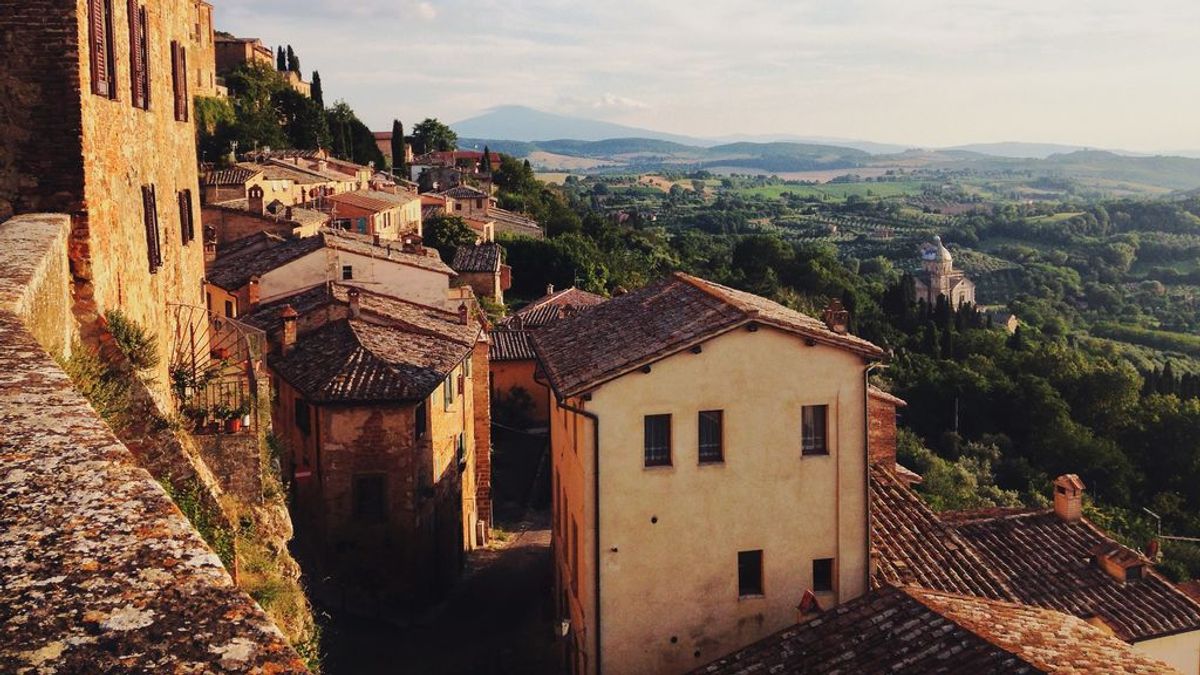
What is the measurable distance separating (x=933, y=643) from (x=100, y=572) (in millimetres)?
12644

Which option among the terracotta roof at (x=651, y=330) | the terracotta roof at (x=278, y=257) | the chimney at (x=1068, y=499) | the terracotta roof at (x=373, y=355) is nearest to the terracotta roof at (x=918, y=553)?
the terracotta roof at (x=651, y=330)

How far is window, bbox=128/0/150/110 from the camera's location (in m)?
11.9

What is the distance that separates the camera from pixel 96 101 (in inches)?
384

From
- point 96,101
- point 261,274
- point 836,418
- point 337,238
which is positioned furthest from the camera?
point 337,238

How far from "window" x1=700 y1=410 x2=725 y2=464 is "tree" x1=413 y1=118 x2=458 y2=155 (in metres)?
102

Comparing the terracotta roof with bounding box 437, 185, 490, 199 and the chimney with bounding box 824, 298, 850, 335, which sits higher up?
the terracotta roof with bounding box 437, 185, 490, 199

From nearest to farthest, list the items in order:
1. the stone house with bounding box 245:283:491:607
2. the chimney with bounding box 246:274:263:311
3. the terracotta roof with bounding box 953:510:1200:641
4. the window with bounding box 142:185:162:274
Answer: the window with bounding box 142:185:162:274, the terracotta roof with bounding box 953:510:1200:641, the stone house with bounding box 245:283:491:607, the chimney with bounding box 246:274:263:311

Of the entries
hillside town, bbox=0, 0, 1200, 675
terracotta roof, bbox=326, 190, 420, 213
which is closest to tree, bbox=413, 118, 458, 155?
terracotta roof, bbox=326, 190, 420, 213

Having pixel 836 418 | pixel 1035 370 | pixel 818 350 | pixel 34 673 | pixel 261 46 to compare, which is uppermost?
pixel 261 46

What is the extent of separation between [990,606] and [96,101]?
13436 mm

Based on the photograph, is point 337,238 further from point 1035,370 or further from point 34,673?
point 1035,370

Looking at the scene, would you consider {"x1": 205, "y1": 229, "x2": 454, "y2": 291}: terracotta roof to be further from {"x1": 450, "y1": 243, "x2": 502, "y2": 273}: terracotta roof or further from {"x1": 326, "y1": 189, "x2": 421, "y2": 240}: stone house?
{"x1": 450, "y1": 243, "x2": 502, "y2": 273}: terracotta roof

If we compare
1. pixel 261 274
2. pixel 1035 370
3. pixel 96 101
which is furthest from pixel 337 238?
pixel 1035 370

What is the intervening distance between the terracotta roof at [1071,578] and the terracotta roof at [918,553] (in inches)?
107
